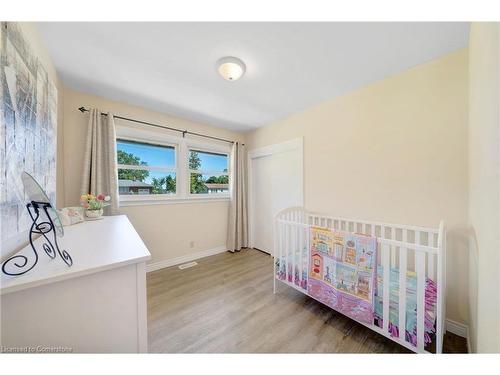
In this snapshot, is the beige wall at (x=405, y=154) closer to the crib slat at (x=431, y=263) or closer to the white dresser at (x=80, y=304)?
the crib slat at (x=431, y=263)

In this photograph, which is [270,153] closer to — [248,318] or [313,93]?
[313,93]

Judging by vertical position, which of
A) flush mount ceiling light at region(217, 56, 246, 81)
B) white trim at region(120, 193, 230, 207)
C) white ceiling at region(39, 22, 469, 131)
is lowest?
white trim at region(120, 193, 230, 207)

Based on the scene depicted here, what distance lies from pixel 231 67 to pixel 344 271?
1851 mm

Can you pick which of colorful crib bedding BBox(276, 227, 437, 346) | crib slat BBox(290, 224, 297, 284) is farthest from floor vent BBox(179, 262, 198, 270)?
colorful crib bedding BBox(276, 227, 437, 346)

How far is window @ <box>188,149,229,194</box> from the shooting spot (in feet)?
9.60

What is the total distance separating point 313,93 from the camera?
79.6 inches

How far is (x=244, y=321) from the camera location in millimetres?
1519

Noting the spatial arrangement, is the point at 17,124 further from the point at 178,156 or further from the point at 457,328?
the point at 457,328

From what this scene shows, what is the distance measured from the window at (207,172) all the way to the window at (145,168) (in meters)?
0.29

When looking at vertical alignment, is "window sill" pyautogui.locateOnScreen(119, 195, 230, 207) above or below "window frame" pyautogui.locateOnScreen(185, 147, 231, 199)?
below

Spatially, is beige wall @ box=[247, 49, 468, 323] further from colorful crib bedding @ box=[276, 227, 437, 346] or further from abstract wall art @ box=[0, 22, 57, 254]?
abstract wall art @ box=[0, 22, 57, 254]

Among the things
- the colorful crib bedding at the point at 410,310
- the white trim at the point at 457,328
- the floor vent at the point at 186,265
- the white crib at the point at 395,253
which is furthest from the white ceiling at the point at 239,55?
the floor vent at the point at 186,265

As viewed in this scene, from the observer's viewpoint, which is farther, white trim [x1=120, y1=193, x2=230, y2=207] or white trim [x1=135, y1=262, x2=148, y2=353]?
white trim [x1=120, y1=193, x2=230, y2=207]

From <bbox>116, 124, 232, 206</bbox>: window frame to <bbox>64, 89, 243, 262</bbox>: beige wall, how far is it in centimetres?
8
